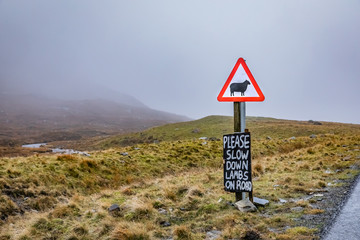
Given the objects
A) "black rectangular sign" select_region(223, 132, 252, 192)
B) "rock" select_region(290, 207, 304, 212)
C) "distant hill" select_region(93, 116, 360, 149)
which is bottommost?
"distant hill" select_region(93, 116, 360, 149)

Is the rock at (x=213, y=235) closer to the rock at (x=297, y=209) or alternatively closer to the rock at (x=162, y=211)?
the rock at (x=162, y=211)

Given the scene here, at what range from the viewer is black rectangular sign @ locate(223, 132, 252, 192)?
640 centimetres

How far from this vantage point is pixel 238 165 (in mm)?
6516

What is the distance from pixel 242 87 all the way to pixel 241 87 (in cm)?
2

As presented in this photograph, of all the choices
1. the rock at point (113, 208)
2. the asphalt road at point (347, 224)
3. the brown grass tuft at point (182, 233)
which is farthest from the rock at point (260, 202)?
the rock at point (113, 208)

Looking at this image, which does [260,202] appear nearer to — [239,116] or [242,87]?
[239,116]

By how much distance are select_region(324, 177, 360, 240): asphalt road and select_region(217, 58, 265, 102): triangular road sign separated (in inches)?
121

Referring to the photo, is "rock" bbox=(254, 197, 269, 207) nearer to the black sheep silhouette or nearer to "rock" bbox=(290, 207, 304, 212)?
"rock" bbox=(290, 207, 304, 212)

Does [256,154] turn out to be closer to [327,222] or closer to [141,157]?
[141,157]

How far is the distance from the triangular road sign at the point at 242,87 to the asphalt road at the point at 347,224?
10.1ft

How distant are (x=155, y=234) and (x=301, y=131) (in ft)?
142

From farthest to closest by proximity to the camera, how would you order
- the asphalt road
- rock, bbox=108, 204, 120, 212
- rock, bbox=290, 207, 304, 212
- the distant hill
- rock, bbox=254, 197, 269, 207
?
1. the distant hill
2. rock, bbox=108, 204, 120, 212
3. rock, bbox=254, 197, 269, 207
4. rock, bbox=290, 207, 304, 212
5. the asphalt road

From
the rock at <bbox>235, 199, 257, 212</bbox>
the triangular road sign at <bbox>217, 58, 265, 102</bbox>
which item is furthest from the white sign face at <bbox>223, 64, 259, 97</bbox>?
the rock at <bbox>235, 199, 257, 212</bbox>

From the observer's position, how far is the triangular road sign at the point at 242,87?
638 cm
